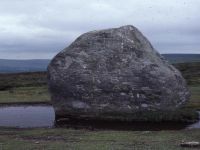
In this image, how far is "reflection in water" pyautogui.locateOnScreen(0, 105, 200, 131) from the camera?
101 ft

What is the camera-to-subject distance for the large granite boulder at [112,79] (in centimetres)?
3359

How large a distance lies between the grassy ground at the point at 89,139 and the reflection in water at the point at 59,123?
10.6ft

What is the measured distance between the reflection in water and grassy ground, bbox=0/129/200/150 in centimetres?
322

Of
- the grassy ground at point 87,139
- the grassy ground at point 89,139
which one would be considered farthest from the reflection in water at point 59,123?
the grassy ground at point 89,139

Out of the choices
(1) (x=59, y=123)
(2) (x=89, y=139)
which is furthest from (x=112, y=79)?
(2) (x=89, y=139)

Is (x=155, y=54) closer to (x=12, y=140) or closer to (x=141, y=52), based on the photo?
(x=141, y=52)

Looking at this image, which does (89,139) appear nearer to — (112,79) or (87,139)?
(87,139)

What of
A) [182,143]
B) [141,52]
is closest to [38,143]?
[182,143]

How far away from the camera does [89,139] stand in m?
24.4

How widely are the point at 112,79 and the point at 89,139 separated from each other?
10096 mm

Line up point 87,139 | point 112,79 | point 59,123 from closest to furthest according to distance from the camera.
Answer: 1. point 87,139
2. point 59,123
3. point 112,79

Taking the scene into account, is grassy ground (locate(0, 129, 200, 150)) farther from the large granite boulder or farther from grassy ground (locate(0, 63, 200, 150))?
the large granite boulder

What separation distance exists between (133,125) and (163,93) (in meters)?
3.16

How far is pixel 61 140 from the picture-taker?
24.3 m
